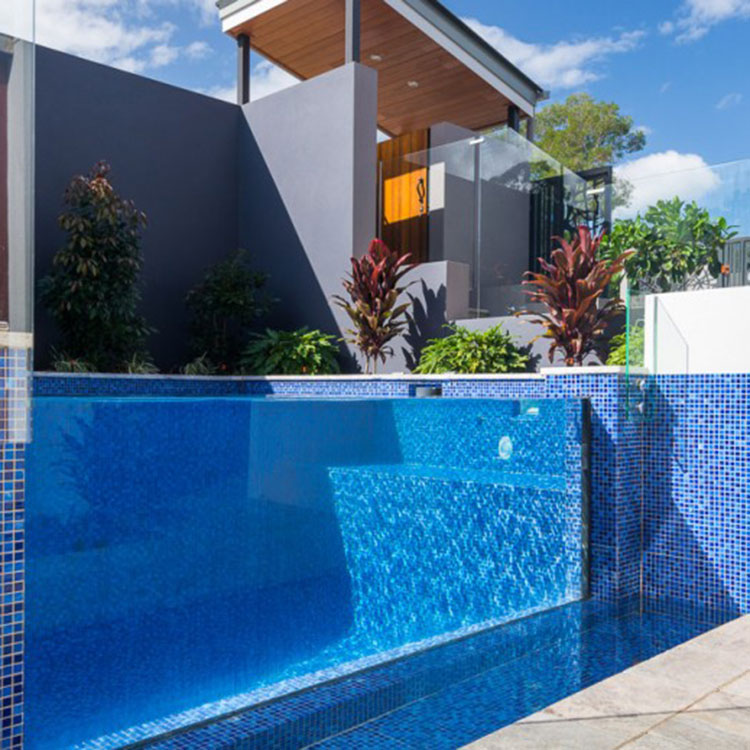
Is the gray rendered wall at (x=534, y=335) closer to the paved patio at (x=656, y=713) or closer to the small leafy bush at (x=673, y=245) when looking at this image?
the small leafy bush at (x=673, y=245)

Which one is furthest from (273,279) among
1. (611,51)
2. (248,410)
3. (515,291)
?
(611,51)

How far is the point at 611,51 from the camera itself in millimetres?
30250

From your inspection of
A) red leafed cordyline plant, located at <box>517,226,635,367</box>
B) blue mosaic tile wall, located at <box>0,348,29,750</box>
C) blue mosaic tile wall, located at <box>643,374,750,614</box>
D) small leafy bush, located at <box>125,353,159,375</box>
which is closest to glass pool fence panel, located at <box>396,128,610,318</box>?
red leafed cordyline plant, located at <box>517,226,635,367</box>

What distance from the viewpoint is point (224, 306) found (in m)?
10.5

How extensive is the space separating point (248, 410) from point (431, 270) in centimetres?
512

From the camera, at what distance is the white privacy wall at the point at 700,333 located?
5.18 m

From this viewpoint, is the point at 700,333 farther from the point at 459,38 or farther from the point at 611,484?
the point at 459,38

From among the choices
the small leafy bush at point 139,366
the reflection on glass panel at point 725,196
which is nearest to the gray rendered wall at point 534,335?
the reflection on glass panel at point 725,196

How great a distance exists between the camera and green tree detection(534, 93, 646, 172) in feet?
89.3

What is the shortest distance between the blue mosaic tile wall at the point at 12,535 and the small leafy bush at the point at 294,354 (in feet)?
23.1

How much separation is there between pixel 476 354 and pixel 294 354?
248cm

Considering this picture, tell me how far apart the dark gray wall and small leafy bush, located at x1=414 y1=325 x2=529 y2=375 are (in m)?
4.24

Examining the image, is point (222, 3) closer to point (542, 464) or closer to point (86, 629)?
point (542, 464)

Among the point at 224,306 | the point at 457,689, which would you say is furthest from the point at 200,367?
the point at 457,689
